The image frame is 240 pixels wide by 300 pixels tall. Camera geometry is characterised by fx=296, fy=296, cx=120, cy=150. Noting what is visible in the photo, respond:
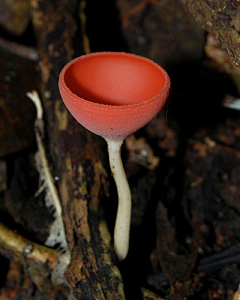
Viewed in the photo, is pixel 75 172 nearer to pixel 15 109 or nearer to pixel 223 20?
pixel 15 109

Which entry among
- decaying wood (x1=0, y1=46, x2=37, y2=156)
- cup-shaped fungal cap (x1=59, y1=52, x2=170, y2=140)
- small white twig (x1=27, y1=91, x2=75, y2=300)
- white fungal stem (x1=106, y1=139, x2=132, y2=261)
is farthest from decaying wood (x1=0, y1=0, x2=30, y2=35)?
white fungal stem (x1=106, y1=139, x2=132, y2=261)

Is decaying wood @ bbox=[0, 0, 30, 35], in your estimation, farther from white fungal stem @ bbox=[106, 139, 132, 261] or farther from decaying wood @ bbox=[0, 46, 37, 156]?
white fungal stem @ bbox=[106, 139, 132, 261]

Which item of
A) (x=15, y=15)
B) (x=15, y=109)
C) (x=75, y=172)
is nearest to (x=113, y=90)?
(x=75, y=172)

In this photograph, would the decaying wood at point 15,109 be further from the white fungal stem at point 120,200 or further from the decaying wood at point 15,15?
the white fungal stem at point 120,200

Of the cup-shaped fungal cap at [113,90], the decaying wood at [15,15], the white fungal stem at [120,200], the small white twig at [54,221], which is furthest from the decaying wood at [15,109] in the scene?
the white fungal stem at [120,200]

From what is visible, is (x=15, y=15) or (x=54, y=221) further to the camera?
(x=15, y=15)

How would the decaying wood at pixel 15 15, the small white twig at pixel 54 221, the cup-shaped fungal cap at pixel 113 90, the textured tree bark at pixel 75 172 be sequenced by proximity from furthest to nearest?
the decaying wood at pixel 15 15 < the small white twig at pixel 54 221 < the textured tree bark at pixel 75 172 < the cup-shaped fungal cap at pixel 113 90

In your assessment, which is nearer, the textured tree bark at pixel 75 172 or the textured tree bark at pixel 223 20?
the textured tree bark at pixel 223 20

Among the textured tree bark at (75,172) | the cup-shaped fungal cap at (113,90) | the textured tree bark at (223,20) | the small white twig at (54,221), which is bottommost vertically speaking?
the small white twig at (54,221)
